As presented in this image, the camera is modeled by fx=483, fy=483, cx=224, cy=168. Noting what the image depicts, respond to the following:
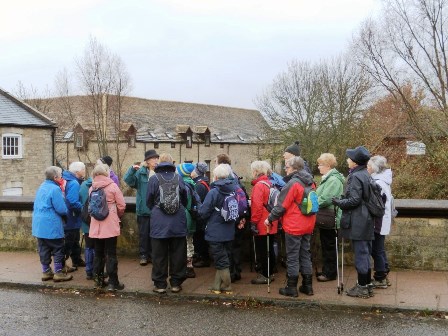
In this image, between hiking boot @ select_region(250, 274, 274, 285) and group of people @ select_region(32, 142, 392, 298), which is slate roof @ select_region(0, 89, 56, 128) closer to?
group of people @ select_region(32, 142, 392, 298)

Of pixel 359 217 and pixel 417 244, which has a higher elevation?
pixel 359 217

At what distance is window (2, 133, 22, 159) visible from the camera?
1153 inches

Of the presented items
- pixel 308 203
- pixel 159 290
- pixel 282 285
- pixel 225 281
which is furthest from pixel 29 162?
pixel 308 203

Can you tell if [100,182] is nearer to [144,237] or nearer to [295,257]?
[144,237]

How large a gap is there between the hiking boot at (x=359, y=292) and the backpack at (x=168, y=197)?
247 centimetres

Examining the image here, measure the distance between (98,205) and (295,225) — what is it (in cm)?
266

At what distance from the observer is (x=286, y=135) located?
3503 centimetres

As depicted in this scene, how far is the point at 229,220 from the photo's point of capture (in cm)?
638

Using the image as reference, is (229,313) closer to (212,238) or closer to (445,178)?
(212,238)

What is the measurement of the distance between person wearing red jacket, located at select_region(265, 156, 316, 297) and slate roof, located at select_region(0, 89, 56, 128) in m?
27.0

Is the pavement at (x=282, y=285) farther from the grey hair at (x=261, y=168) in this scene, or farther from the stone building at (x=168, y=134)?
the stone building at (x=168, y=134)

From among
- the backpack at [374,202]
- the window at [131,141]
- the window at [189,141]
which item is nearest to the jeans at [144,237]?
the backpack at [374,202]

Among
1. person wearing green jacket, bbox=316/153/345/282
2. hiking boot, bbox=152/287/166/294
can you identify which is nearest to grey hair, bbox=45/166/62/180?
hiking boot, bbox=152/287/166/294

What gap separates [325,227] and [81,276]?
3755mm
